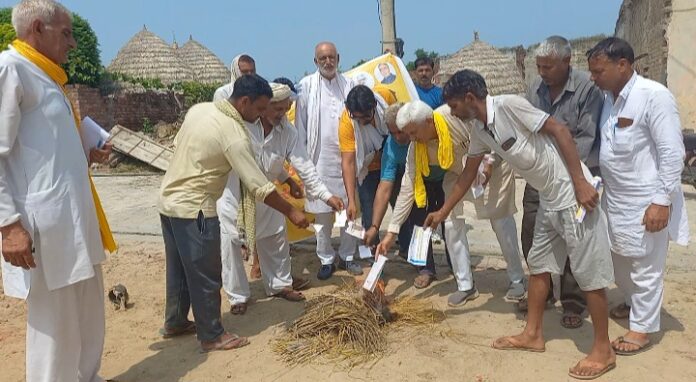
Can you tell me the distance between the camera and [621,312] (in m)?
3.73

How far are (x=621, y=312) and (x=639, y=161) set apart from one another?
3.82ft

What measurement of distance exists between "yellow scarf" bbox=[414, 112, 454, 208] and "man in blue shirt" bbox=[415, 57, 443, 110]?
1.97m

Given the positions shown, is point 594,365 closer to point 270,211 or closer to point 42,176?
point 270,211

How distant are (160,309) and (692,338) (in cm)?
377

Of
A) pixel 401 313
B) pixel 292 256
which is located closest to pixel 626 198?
pixel 401 313

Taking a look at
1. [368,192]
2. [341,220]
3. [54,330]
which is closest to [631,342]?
[341,220]

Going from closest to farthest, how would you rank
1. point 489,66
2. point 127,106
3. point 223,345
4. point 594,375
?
point 594,375, point 223,345, point 127,106, point 489,66

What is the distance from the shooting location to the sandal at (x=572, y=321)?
365 centimetres

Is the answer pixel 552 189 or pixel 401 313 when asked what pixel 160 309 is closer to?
pixel 401 313

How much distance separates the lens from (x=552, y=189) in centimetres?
307

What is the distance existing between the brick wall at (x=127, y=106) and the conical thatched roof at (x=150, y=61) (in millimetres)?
2757

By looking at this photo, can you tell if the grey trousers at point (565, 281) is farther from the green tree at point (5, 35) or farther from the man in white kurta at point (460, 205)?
the green tree at point (5, 35)

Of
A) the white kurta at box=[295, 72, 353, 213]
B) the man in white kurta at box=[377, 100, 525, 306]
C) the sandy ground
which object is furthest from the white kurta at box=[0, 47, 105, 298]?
the white kurta at box=[295, 72, 353, 213]

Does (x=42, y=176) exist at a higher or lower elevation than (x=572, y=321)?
higher
